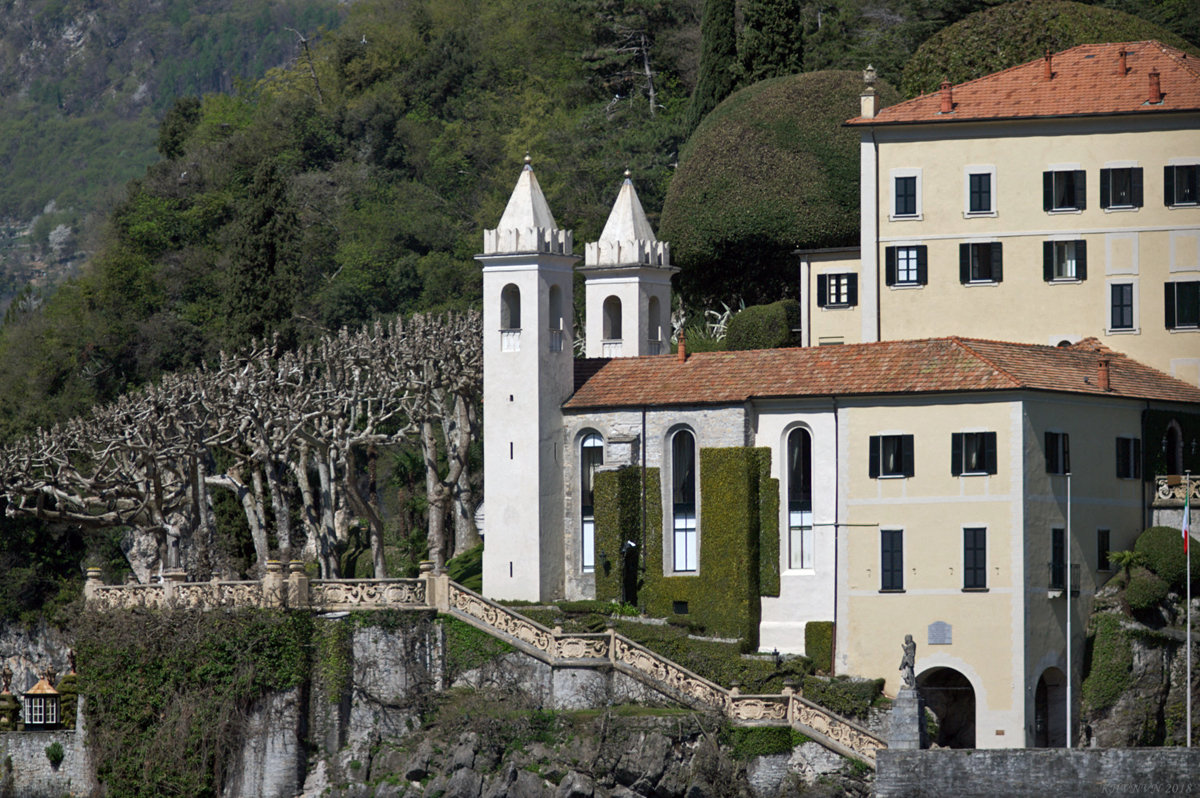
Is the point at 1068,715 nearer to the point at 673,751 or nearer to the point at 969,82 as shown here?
the point at 673,751

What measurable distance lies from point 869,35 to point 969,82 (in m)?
25.7

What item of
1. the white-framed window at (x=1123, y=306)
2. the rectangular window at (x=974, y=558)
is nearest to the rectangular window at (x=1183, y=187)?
the white-framed window at (x=1123, y=306)

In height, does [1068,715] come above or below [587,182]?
below

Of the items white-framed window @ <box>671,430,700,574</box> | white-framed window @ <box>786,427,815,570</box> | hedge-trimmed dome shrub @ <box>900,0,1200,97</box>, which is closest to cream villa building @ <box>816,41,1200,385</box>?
hedge-trimmed dome shrub @ <box>900,0,1200,97</box>

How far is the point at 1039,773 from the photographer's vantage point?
50.3 meters

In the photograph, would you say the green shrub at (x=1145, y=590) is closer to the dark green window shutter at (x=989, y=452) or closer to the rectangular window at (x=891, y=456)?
the dark green window shutter at (x=989, y=452)

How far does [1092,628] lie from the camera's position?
187 ft

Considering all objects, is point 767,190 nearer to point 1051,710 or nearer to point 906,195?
point 906,195

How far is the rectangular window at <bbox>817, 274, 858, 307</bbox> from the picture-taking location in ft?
223

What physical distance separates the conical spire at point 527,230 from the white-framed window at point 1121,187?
52.2ft

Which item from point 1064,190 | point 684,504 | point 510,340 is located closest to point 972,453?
point 684,504

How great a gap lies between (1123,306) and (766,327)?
12.2 m

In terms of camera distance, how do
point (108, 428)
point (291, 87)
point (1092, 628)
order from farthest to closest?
1. point (291, 87)
2. point (108, 428)
3. point (1092, 628)

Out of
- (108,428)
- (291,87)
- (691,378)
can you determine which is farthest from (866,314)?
(291,87)
